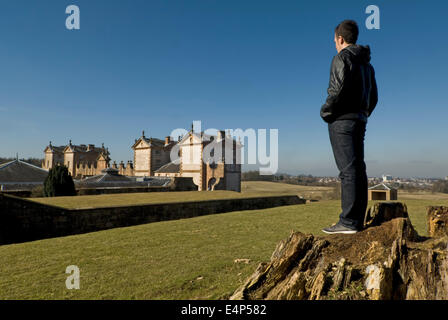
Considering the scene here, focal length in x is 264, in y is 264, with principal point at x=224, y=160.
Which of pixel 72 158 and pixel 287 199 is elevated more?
pixel 72 158

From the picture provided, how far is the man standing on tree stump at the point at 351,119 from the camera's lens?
371 cm

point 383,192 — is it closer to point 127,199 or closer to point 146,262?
point 127,199

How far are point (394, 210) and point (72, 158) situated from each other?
6117cm

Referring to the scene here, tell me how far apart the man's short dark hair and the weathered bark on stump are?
2.75m

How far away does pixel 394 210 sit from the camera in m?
4.31

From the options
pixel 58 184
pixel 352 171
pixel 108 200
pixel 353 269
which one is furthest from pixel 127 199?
pixel 353 269

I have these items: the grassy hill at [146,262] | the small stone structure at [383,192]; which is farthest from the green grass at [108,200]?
the small stone structure at [383,192]

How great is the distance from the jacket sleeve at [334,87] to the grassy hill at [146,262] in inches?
107

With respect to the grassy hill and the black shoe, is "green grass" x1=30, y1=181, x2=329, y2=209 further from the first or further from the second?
the black shoe

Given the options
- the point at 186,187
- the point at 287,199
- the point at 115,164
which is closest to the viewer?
the point at 287,199

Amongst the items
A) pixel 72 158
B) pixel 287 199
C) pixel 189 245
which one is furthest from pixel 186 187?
pixel 72 158

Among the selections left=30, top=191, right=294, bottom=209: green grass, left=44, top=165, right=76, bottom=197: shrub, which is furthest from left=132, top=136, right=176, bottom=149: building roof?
left=30, top=191, right=294, bottom=209: green grass
